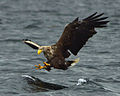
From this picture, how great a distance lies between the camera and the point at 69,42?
34.3ft

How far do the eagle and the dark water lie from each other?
0.72m

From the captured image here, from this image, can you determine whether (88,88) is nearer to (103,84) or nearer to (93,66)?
(103,84)

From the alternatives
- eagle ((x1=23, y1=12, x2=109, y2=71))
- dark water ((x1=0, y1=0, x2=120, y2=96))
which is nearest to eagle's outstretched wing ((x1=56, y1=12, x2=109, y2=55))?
eagle ((x1=23, y1=12, x2=109, y2=71))

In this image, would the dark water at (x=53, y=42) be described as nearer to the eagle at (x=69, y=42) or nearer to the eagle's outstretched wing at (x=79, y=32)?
the eagle at (x=69, y=42)

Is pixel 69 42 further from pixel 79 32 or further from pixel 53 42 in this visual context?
pixel 53 42

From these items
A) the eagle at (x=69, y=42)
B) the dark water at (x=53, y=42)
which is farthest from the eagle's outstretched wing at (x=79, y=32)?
the dark water at (x=53, y=42)

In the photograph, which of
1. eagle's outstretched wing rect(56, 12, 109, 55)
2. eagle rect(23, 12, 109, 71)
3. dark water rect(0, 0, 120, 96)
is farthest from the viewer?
dark water rect(0, 0, 120, 96)

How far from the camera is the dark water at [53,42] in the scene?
10769mm

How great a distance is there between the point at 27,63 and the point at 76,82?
276 cm

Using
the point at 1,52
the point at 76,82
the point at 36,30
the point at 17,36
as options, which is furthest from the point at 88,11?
the point at 76,82

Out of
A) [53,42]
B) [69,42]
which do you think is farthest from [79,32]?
[53,42]

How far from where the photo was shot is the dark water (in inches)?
424

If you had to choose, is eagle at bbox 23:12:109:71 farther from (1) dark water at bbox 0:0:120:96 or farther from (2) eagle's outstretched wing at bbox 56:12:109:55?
(1) dark water at bbox 0:0:120:96

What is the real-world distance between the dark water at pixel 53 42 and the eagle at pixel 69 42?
0.72 m
